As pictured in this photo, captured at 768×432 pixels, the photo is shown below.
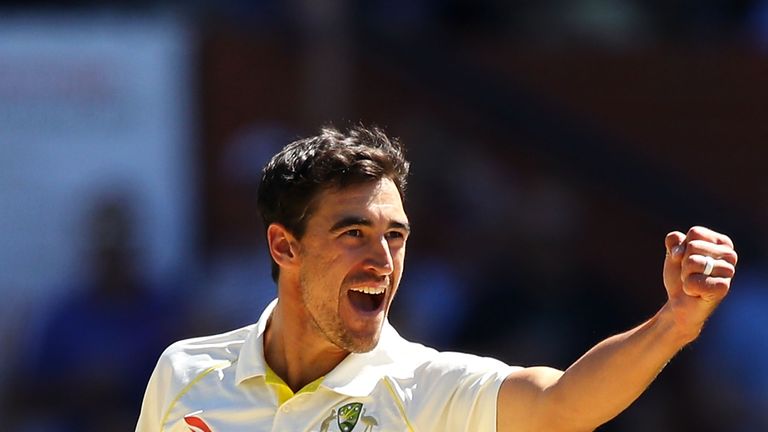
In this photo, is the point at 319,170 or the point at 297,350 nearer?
the point at 319,170

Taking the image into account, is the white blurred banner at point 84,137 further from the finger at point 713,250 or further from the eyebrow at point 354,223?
the finger at point 713,250

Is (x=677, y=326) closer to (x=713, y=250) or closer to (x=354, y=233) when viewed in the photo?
(x=713, y=250)

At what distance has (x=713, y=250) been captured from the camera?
10.0ft

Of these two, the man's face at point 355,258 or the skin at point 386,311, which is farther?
the man's face at point 355,258

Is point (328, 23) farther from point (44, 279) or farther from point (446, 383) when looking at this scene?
point (446, 383)

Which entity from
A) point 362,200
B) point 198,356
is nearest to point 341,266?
point 362,200

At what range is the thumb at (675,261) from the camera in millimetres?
3125

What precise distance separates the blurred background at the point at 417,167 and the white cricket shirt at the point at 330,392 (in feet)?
11.7

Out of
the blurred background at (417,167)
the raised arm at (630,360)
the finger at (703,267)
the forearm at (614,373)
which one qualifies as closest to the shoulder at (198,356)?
the raised arm at (630,360)

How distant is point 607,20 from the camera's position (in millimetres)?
8953

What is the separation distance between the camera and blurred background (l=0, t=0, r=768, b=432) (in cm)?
759

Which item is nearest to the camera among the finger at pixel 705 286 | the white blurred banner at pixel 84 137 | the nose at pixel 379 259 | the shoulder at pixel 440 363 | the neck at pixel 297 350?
the finger at pixel 705 286

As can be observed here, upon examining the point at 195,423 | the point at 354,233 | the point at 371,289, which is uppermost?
the point at 354,233

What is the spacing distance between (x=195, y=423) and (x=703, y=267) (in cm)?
134
